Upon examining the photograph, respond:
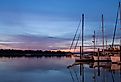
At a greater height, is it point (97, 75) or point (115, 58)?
point (115, 58)

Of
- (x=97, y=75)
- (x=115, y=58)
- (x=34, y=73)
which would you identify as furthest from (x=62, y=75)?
(x=115, y=58)

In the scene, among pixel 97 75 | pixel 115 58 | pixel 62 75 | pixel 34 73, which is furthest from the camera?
pixel 115 58

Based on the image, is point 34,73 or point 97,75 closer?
point 97,75

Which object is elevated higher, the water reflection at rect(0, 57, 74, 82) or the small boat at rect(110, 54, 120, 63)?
the small boat at rect(110, 54, 120, 63)

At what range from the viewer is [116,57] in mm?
38906

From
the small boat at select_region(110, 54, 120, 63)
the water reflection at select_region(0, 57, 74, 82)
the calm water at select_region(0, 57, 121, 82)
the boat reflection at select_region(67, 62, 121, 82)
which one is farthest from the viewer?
the small boat at select_region(110, 54, 120, 63)

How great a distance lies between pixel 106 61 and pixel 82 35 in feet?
19.7

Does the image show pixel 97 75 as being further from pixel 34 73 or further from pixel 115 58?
pixel 115 58

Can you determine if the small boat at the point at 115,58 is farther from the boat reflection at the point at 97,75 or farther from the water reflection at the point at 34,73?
the water reflection at the point at 34,73

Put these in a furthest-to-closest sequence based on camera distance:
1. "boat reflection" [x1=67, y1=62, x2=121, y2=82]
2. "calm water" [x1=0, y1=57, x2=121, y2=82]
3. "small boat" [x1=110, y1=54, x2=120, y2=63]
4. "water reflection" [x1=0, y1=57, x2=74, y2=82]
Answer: "small boat" [x1=110, y1=54, x2=120, y2=63], "water reflection" [x1=0, y1=57, x2=74, y2=82], "calm water" [x1=0, y1=57, x2=121, y2=82], "boat reflection" [x1=67, y1=62, x2=121, y2=82]

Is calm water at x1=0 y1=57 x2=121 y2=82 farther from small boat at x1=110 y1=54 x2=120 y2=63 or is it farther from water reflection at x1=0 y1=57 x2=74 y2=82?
small boat at x1=110 y1=54 x2=120 y2=63

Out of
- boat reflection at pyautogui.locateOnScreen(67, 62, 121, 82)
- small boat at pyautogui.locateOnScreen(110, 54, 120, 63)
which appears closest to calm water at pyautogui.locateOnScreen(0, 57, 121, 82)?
boat reflection at pyautogui.locateOnScreen(67, 62, 121, 82)

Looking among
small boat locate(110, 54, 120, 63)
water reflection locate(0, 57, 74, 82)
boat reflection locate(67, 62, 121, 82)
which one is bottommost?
water reflection locate(0, 57, 74, 82)

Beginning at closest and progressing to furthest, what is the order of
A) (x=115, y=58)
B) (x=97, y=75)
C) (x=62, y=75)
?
(x=97, y=75), (x=62, y=75), (x=115, y=58)
